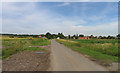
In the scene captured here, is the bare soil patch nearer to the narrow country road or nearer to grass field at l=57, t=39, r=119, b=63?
the narrow country road

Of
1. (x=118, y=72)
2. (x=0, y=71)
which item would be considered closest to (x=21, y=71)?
(x=0, y=71)

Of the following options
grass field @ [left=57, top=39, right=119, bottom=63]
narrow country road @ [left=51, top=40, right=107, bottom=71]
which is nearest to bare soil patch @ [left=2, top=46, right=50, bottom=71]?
narrow country road @ [left=51, top=40, right=107, bottom=71]

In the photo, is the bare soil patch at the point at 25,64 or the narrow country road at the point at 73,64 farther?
the bare soil patch at the point at 25,64

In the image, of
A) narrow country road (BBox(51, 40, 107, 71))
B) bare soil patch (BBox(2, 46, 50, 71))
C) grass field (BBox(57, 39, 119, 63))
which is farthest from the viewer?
grass field (BBox(57, 39, 119, 63))

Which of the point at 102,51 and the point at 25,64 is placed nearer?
the point at 25,64

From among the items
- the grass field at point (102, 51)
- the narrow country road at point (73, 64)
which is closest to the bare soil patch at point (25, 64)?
the narrow country road at point (73, 64)

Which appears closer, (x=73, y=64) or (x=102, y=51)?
(x=73, y=64)

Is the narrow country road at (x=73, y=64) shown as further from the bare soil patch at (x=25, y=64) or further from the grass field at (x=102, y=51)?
the grass field at (x=102, y=51)

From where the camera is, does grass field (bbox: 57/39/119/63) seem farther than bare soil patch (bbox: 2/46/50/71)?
Yes

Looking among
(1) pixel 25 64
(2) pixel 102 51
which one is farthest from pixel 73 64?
(2) pixel 102 51

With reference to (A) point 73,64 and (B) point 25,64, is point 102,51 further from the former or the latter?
(B) point 25,64

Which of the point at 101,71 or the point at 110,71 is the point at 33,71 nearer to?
the point at 101,71

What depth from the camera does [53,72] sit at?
15.2 ft

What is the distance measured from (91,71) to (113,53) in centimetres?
648
